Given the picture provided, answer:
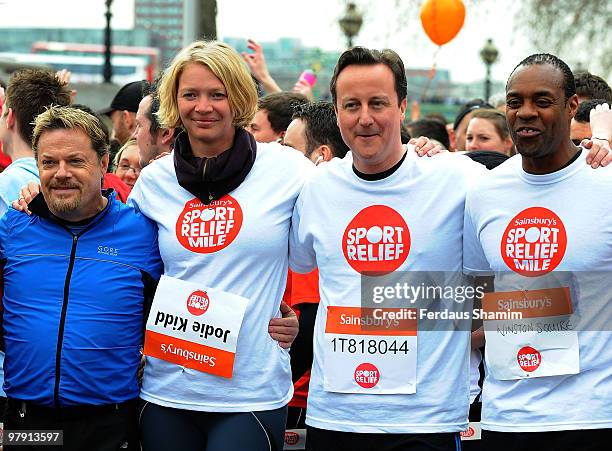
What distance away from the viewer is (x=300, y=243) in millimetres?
4352

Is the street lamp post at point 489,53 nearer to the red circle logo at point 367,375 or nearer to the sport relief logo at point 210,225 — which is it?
the sport relief logo at point 210,225

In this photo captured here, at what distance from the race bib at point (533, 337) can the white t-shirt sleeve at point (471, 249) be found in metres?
0.15

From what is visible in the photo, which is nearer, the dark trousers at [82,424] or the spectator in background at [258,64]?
the dark trousers at [82,424]

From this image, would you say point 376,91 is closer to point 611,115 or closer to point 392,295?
point 392,295

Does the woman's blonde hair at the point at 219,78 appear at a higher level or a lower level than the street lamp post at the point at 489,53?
lower

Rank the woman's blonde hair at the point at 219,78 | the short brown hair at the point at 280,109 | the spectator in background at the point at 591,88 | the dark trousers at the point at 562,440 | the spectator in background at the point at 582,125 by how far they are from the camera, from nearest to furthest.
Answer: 1. the dark trousers at the point at 562,440
2. the woman's blonde hair at the point at 219,78
3. the spectator in background at the point at 582,125
4. the spectator in background at the point at 591,88
5. the short brown hair at the point at 280,109

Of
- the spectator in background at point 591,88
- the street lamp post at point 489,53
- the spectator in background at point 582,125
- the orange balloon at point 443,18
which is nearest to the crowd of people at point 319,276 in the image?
the spectator in background at point 582,125

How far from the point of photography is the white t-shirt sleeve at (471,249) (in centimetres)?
416

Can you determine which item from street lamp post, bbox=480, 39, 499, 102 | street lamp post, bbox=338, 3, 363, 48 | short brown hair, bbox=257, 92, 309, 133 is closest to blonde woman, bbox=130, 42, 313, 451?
short brown hair, bbox=257, 92, 309, 133

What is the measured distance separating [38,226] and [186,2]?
292 inches

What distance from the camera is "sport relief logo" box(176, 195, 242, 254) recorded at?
4.29 m

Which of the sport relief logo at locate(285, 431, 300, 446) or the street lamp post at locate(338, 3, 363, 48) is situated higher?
the street lamp post at locate(338, 3, 363, 48)

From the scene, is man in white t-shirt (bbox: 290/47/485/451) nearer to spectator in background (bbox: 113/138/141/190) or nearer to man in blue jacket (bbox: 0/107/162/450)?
man in blue jacket (bbox: 0/107/162/450)

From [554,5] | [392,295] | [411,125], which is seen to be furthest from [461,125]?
[554,5]
